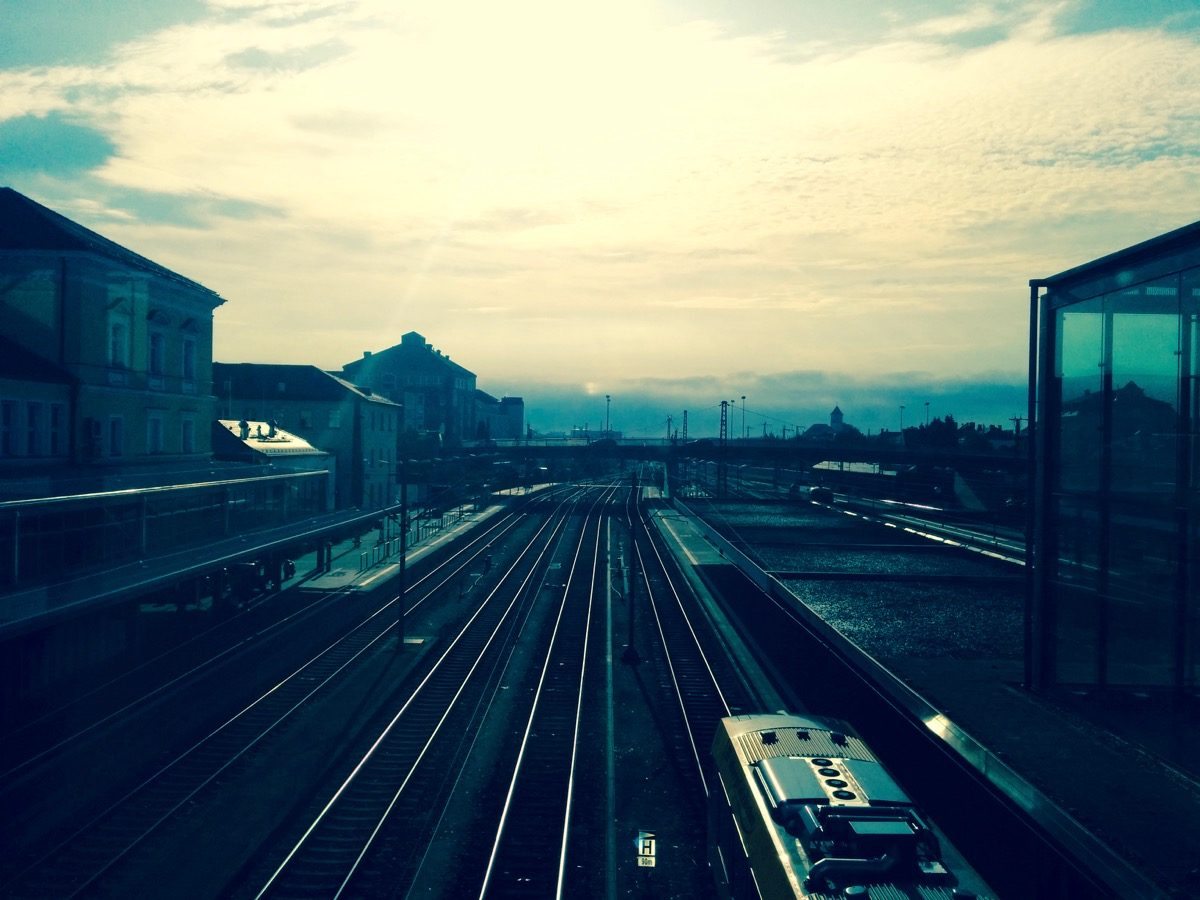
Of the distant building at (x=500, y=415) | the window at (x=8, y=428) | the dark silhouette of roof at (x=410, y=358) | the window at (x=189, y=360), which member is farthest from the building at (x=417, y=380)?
the window at (x=8, y=428)

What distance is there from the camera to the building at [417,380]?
85.1m

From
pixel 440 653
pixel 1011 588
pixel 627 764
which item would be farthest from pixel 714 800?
pixel 1011 588

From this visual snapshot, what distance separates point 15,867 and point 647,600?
20.1 metres

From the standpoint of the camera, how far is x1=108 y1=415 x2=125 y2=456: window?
2433cm

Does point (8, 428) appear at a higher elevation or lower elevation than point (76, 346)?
lower

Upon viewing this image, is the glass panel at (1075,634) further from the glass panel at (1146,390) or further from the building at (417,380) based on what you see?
the building at (417,380)

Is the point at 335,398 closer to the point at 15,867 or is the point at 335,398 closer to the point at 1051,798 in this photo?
the point at 15,867

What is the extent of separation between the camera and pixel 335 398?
48562 mm

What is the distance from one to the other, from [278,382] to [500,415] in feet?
328

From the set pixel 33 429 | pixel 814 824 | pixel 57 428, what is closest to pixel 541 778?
pixel 814 824

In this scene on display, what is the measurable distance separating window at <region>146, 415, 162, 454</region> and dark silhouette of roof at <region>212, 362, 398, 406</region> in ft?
69.7

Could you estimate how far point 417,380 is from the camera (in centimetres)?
8862

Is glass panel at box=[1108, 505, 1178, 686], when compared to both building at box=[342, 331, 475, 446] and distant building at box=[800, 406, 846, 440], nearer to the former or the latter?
building at box=[342, 331, 475, 446]

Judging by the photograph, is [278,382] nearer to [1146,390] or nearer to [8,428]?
[8,428]
